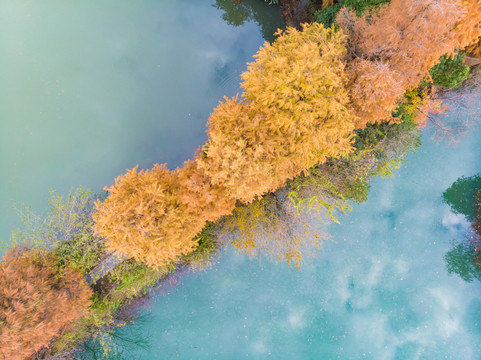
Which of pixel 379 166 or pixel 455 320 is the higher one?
pixel 379 166

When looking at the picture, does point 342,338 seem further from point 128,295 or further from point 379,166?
point 128,295

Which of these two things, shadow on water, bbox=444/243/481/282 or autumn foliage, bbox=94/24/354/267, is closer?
autumn foliage, bbox=94/24/354/267

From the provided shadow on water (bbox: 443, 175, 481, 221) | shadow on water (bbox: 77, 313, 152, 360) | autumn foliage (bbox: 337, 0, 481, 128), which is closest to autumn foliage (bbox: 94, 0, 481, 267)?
autumn foliage (bbox: 337, 0, 481, 128)

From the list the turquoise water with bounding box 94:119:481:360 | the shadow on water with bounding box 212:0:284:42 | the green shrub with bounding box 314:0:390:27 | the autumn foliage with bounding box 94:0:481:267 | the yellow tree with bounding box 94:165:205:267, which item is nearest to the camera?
the autumn foliage with bounding box 94:0:481:267

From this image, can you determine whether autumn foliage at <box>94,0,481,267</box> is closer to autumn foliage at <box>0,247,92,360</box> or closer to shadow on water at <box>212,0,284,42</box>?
autumn foliage at <box>0,247,92,360</box>

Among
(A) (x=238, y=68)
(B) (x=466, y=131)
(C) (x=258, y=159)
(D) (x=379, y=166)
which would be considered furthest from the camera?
(A) (x=238, y=68)

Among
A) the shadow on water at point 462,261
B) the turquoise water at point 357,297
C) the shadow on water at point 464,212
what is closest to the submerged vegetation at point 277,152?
the turquoise water at point 357,297

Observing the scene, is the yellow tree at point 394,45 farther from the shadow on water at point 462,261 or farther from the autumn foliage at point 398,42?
the shadow on water at point 462,261

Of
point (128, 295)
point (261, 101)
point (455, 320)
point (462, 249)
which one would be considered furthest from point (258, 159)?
point (455, 320)
